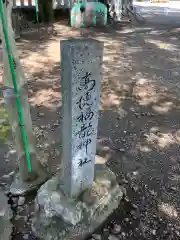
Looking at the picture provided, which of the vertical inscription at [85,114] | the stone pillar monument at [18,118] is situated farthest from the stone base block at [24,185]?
the vertical inscription at [85,114]

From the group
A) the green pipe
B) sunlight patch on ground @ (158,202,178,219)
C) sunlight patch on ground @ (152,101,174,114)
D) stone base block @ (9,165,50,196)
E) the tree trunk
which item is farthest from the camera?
the tree trunk

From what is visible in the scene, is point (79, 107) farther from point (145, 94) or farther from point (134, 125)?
point (145, 94)

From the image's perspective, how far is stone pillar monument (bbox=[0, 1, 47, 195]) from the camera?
2562 millimetres

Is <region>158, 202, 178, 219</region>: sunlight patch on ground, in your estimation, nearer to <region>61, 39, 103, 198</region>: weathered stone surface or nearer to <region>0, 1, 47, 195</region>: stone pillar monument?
<region>61, 39, 103, 198</region>: weathered stone surface

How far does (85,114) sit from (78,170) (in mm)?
582

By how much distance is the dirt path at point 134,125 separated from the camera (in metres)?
2.96

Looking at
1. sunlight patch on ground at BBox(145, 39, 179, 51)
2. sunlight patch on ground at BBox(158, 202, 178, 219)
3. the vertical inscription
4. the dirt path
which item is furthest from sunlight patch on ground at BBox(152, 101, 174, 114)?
sunlight patch on ground at BBox(145, 39, 179, 51)

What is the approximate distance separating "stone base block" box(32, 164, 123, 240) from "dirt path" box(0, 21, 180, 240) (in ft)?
0.71

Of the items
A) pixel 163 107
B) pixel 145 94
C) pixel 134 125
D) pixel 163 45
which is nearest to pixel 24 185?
pixel 134 125

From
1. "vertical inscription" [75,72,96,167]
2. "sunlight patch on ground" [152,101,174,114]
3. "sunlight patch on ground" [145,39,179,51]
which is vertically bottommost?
"sunlight patch on ground" [152,101,174,114]

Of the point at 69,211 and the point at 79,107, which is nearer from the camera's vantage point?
the point at 79,107

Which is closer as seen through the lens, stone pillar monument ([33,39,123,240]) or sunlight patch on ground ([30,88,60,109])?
stone pillar monument ([33,39,123,240])

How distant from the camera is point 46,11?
11141 mm

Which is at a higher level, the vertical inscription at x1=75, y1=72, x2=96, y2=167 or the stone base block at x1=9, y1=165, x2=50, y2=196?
the vertical inscription at x1=75, y1=72, x2=96, y2=167
